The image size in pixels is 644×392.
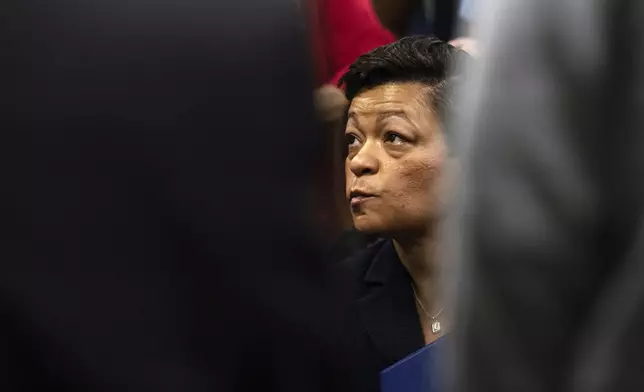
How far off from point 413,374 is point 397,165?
1.61 feet

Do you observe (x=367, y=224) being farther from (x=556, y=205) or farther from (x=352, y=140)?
Result: (x=556, y=205)

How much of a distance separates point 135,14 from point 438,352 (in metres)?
0.67

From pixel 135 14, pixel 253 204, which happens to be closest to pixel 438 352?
pixel 253 204

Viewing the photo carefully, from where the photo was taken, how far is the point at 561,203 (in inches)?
17.7

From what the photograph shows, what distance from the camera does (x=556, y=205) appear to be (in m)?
0.45

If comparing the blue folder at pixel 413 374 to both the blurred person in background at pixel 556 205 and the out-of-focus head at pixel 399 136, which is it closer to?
the out-of-focus head at pixel 399 136

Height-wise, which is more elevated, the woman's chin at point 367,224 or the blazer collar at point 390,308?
the woman's chin at point 367,224

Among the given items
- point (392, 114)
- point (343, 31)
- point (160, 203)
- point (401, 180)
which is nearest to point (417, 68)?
point (392, 114)

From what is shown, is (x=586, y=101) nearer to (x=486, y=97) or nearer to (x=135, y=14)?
(x=486, y=97)

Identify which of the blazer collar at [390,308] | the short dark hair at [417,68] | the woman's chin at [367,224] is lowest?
the blazer collar at [390,308]

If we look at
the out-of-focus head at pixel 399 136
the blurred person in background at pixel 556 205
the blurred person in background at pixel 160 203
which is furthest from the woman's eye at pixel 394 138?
the blurred person in background at pixel 556 205

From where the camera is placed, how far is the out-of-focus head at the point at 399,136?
1522 mm

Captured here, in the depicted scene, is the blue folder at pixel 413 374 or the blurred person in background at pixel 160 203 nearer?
the blurred person in background at pixel 160 203

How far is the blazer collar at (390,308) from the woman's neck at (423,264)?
0.02m
